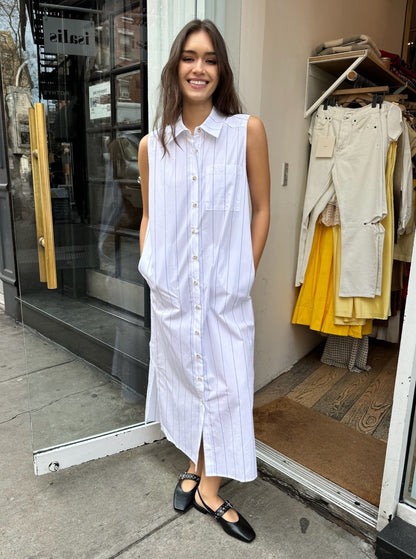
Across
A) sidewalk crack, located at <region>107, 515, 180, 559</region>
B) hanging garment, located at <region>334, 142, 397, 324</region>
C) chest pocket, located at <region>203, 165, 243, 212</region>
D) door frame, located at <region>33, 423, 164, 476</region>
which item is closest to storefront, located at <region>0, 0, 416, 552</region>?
door frame, located at <region>33, 423, 164, 476</region>

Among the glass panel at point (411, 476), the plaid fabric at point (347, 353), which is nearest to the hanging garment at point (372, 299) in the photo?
the plaid fabric at point (347, 353)

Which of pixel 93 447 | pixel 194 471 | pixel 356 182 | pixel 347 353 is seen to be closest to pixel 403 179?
pixel 356 182

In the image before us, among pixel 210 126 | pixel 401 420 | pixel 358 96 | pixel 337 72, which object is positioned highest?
pixel 337 72

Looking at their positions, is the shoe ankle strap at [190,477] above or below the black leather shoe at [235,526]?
above

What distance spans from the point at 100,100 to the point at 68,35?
0.30 meters

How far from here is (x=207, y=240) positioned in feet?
4.31

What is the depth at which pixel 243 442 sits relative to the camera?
1367 mm

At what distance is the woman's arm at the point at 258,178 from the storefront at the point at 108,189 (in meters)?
0.69

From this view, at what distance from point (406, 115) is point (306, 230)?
2.93ft

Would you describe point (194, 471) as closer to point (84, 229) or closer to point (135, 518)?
point (135, 518)

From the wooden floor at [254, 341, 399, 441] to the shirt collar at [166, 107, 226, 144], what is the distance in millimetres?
1496

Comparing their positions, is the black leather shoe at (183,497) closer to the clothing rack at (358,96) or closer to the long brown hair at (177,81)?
the long brown hair at (177,81)

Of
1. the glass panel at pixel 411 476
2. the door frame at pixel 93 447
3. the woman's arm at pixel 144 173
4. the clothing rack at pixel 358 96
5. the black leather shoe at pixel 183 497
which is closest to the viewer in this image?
the glass panel at pixel 411 476

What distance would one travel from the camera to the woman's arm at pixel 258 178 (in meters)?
1.28
